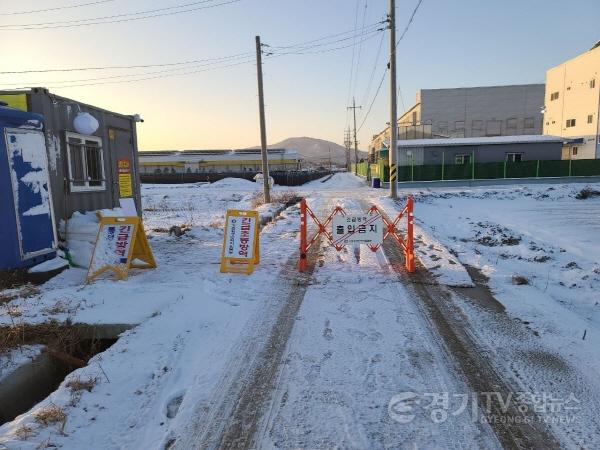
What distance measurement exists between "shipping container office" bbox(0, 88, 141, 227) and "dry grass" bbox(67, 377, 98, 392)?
541cm

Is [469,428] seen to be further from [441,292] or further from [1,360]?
[1,360]

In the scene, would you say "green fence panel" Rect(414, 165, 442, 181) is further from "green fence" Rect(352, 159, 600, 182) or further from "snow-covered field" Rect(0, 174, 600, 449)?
"snow-covered field" Rect(0, 174, 600, 449)

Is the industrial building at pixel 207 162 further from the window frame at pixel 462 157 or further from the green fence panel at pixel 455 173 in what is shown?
the green fence panel at pixel 455 173

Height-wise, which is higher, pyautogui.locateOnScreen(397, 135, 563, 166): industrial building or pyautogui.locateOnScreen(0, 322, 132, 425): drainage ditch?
pyautogui.locateOnScreen(397, 135, 563, 166): industrial building

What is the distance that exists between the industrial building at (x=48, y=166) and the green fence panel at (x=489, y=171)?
1125 inches

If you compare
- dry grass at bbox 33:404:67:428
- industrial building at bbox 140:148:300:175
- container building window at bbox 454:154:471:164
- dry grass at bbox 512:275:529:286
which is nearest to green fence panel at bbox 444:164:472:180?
container building window at bbox 454:154:471:164

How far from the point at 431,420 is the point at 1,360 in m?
4.39

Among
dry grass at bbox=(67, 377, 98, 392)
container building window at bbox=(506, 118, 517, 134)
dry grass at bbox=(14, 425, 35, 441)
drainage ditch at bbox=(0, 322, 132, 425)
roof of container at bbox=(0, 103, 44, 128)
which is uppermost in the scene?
container building window at bbox=(506, 118, 517, 134)

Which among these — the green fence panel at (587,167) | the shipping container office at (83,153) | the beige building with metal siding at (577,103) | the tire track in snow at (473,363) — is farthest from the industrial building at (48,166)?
the beige building with metal siding at (577,103)

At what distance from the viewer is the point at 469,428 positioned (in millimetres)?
3363

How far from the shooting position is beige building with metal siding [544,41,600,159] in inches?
2088

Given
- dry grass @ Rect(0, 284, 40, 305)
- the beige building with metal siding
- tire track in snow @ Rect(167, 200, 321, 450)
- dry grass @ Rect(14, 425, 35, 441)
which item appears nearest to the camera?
dry grass @ Rect(14, 425, 35, 441)

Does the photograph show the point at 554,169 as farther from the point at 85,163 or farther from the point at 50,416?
the point at 50,416

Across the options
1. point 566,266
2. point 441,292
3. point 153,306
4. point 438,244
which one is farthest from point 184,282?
point 566,266
